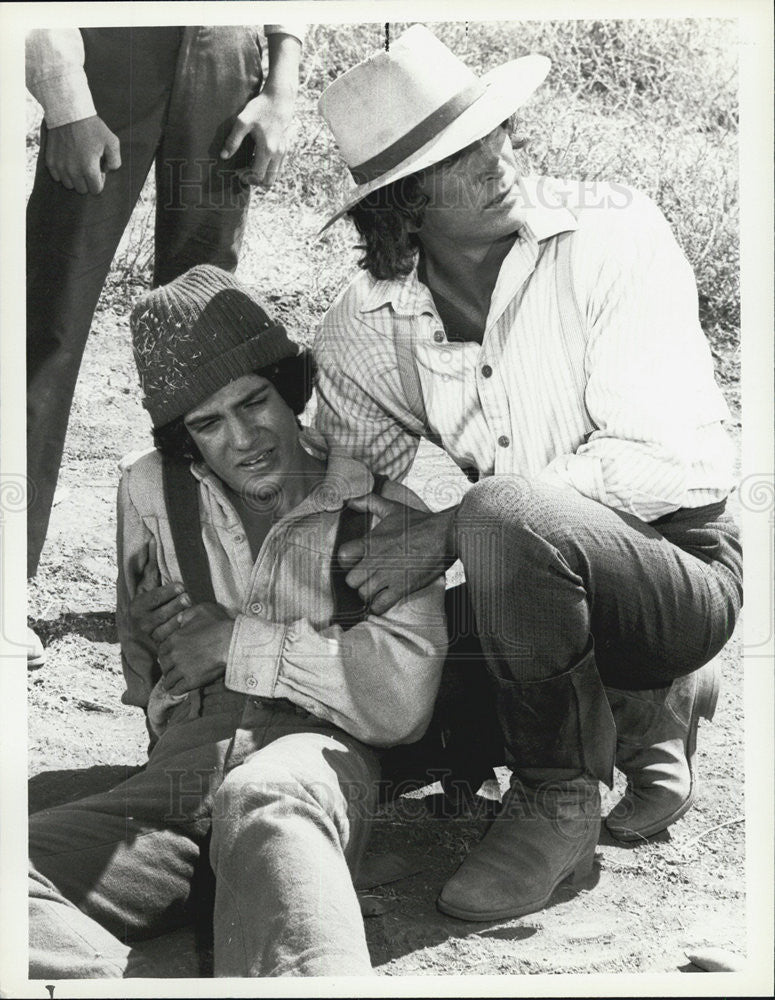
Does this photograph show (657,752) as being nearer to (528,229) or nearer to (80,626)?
(528,229)

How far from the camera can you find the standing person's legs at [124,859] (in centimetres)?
319

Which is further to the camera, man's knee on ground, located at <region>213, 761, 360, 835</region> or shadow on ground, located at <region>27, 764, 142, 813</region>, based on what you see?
shadow on ground, located at <region>27, 764, 142, 813</region>

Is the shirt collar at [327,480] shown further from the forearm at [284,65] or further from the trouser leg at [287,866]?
the forearm at [284,65]

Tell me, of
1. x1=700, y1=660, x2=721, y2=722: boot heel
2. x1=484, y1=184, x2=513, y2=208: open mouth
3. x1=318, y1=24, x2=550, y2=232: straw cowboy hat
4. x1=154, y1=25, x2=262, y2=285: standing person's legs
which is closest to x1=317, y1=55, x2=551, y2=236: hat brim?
x1=318, y1=24, x2=550, y2=232: straw cowboy hat

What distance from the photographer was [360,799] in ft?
10.6

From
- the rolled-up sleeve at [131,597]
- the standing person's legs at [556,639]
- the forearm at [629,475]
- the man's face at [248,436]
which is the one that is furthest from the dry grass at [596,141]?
the standing person's legs at [556,639]

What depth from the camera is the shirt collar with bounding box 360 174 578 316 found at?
3.39 metres

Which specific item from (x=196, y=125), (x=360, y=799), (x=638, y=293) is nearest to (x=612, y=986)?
(x=360, y=799)

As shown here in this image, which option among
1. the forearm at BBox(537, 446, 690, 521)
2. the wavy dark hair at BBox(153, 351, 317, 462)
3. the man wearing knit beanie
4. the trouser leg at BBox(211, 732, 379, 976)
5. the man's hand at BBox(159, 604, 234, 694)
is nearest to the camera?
the trouser leg at BBox(211, 732, 379, 976)

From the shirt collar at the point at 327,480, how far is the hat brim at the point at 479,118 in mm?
535

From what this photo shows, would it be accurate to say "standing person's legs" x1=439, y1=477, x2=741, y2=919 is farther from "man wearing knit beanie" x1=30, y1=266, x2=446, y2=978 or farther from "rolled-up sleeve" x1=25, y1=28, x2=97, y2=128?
"rolled-up sleeve" x1=25, y1=28, x2=97, y2=128

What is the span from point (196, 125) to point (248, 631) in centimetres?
128

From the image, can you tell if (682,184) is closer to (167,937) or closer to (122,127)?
(122,127)

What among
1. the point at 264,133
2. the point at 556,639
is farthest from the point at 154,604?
the point at 264,133
